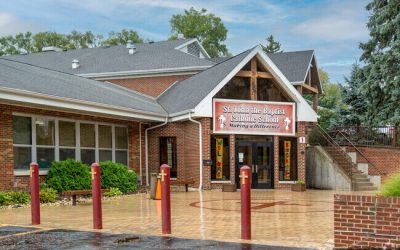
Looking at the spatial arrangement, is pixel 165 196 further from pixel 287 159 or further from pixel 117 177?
pixel 287 159

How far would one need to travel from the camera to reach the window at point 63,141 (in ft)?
60.7

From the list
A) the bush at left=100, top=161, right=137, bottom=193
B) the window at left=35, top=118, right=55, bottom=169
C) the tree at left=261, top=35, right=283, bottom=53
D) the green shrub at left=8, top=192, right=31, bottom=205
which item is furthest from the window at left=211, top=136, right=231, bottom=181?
the tree at left=261, top=35, right=283, bottom=53

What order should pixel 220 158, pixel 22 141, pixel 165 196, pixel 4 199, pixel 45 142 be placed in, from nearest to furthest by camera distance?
pixel 165 196
pixel 4 199
pixel 22 141
pixel 45 142
pixel 220 158

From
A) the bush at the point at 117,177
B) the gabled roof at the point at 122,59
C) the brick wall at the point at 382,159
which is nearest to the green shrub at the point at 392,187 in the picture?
the bush at the point at 117,177

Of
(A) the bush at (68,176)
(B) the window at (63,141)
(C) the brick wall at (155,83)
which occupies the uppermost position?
(C) the brick wall at (155,83)

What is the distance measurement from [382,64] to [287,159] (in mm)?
6396

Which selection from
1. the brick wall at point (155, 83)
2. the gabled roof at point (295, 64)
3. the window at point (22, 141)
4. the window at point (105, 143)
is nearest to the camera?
the window at point (22, 141)

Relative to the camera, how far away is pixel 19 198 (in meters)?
16.6

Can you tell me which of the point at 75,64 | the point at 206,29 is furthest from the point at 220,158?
the point at 206,29

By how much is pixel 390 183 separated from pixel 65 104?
12699 millimetres

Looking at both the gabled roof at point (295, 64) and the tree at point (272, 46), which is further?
the tree at point (272, 46)

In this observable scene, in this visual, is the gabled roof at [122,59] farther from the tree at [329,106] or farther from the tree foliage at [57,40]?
the tree foliage at [57,40]

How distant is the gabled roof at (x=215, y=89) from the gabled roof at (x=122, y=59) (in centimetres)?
412

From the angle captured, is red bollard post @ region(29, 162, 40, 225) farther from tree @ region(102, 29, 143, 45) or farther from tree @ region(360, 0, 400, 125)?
tree @ region(102, 29, 143, 45)
